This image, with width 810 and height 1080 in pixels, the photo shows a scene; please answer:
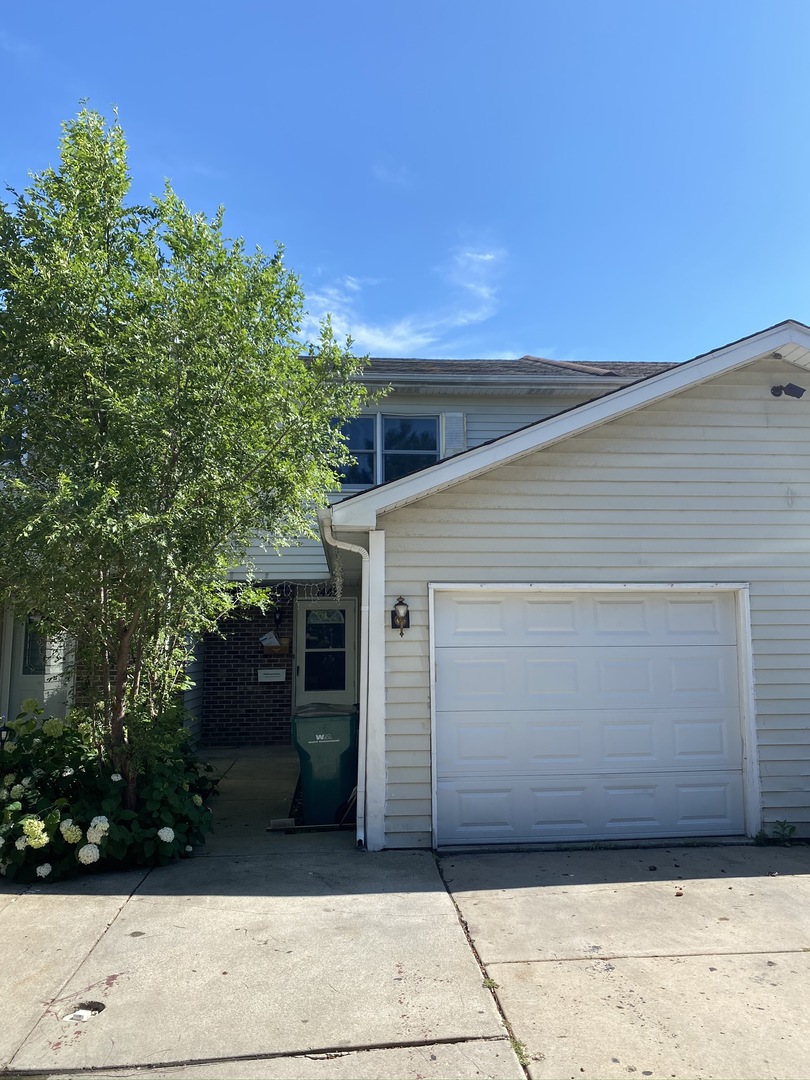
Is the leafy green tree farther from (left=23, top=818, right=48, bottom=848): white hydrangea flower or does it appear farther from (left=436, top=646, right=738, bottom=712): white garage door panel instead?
(left=436, top=646, right=738, bottom=712): white garage door panel

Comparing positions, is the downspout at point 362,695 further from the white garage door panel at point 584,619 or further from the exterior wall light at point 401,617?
the white garage door panel at point 584,619

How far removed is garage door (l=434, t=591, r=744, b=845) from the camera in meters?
6.49

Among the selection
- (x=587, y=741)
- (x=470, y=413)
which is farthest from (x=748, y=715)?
(x=470, y=413)

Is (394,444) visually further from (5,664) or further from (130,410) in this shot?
(130,410)

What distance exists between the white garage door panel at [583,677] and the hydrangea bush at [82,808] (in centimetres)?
231

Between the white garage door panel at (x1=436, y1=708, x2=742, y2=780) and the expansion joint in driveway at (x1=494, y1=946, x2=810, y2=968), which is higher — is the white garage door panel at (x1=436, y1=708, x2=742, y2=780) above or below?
above

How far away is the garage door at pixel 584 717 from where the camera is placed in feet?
21.3

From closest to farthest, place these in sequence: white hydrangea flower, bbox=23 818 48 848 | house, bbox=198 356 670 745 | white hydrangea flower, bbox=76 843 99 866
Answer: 1. white hydrangea flower, bbox=23 818 48 848
2. white hydrangea flower, bbox=76 843 99 866
3. house, bbox=198 356 670 745

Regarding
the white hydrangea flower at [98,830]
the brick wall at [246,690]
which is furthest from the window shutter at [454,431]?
the white hydrangea flower at [98,830]

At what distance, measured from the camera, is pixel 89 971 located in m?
4.05

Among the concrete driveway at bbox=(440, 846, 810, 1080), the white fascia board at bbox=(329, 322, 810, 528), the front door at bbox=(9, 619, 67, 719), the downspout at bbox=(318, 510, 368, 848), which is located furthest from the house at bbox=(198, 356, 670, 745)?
the concrete driveway at bbox=(440, 846, 810, 1080)

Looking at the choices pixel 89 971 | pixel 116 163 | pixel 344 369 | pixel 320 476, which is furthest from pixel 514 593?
pixel 116 163

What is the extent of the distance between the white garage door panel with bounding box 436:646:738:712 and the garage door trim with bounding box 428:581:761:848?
12 centimetres

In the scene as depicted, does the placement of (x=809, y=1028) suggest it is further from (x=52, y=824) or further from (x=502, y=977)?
(x=52, y=824)
